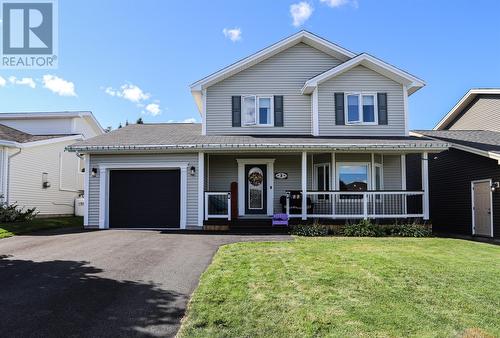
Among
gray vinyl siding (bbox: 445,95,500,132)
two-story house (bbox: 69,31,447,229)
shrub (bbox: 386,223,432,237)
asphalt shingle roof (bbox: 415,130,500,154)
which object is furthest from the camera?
gray vinyl siding (bbox: 445,95,500,132)

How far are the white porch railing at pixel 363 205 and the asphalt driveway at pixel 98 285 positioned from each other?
4.61 m

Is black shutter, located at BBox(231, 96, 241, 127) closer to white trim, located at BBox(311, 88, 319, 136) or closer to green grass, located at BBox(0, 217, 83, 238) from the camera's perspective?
white trim, located at BBox(311, 88, 319, 136)

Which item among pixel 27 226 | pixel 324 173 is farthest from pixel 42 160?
pixel 324 173

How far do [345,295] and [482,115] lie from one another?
56.1 feet

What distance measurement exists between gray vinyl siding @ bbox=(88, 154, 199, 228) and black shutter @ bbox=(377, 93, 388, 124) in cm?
726

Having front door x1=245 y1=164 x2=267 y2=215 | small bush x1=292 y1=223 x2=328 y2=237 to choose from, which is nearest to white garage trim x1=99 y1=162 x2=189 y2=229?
front door x1=245 y1=164 x2=267 y2=215

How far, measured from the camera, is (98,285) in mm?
6379

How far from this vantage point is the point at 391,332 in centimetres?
464

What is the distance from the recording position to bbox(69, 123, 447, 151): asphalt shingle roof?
13.6m

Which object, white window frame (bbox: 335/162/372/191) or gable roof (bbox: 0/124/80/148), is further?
gable roof (bbox: 0/124/80/148)

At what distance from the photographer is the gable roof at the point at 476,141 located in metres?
13.7

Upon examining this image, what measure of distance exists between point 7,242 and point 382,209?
39.0 feet

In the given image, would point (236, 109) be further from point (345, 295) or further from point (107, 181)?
point (345, 295)

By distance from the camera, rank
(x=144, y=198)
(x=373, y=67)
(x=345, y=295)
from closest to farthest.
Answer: (x=345, y=295) → (x=144, y=198) → (x=373, y=67)
